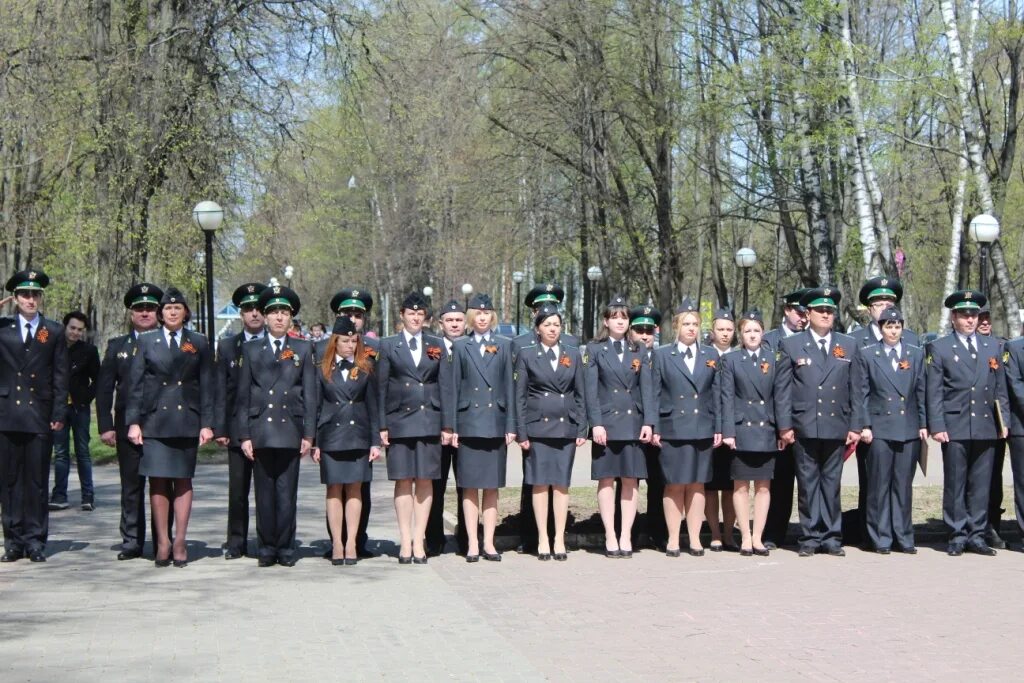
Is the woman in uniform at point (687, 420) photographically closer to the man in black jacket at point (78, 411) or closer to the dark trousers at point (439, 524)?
the dark trousers at point (439, 524)

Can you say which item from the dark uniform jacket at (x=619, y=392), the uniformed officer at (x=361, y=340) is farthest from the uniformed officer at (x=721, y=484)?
the uniformed officer at (x=361, y=340)

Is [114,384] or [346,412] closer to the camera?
[346,412]

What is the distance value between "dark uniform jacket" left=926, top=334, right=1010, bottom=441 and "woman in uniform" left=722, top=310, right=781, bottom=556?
55.4 inches

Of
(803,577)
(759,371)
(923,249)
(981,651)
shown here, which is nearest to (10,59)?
(759,371)

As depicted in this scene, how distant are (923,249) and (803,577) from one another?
101 feet

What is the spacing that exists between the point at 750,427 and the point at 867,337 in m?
1.40

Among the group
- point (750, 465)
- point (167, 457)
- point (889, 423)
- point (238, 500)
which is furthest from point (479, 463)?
point (889, 423)

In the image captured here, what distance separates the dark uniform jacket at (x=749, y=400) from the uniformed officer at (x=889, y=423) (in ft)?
2.41

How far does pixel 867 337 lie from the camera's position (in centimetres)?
1281

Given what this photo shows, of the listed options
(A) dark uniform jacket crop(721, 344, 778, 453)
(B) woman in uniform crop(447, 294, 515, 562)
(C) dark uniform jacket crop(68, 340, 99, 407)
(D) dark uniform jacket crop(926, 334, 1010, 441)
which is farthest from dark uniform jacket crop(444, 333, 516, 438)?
(C) dark uniform jacket crop(68, 340, 99, 407)

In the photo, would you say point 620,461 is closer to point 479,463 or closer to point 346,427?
point 479,463

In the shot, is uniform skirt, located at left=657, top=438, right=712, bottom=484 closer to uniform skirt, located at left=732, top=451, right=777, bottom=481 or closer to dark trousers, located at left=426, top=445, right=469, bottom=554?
uniform skirt, located at left=732, top=451, right=777, bottom=481

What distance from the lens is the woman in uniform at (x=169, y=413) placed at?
1148 cm

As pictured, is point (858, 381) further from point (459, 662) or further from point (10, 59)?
point (10, 59)
